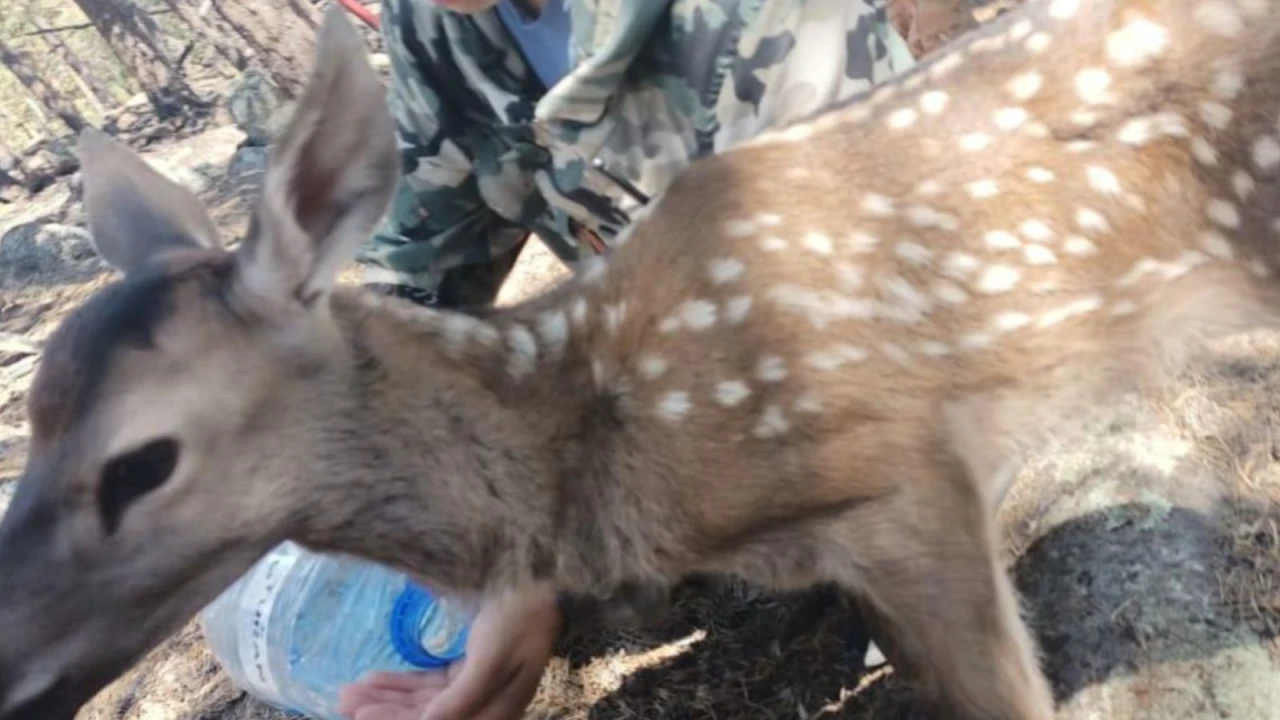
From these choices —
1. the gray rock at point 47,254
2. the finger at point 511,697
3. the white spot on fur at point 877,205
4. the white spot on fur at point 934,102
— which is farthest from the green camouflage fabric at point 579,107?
the gray rock at point 47,254

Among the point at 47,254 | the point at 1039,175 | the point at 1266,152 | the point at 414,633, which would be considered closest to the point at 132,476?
the point at 414,633

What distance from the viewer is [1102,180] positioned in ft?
8.70

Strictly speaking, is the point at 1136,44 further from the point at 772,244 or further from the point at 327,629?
the point at 327,629

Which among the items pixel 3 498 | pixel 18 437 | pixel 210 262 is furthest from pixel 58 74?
pixel 210 262

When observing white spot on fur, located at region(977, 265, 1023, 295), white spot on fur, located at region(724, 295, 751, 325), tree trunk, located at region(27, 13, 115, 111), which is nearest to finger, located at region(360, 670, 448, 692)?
white spot on fur, located at region(724, 295, 751, 325)

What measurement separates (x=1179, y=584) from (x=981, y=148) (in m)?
1.11

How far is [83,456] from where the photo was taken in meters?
2.12

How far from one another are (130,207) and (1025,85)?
5.38 feet

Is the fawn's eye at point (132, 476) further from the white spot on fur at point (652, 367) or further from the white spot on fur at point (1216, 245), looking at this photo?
the white spot on fur at point (1216, 245)

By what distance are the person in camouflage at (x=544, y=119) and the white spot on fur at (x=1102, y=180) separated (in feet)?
1.91

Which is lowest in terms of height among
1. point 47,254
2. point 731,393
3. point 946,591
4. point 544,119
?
point 47,254

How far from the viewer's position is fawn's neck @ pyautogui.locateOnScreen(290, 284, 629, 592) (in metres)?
2.41

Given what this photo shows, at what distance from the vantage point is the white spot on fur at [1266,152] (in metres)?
2.66

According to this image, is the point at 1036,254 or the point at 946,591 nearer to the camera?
the point at 946,591
